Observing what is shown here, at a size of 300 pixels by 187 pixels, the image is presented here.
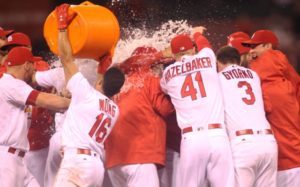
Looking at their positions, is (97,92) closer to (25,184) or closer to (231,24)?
(25,184)

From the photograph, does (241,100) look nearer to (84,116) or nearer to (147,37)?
(147,37)

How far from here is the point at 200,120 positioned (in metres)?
7.11

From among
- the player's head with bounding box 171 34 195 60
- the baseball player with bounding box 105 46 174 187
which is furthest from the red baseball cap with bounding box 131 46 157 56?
the player's head with bounding box 171 34 195 60

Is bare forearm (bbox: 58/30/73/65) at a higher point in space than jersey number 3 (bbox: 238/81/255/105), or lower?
higher

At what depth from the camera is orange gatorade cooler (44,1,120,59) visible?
688 centimetres

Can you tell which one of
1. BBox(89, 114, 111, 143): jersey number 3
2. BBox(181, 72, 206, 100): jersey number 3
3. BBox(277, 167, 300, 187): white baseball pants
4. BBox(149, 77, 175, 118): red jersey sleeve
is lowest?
BBox(277, 167, 300, 187): white baseball pants

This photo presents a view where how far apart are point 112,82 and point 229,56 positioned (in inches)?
50.5

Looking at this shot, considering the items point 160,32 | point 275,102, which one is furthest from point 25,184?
point 275,102

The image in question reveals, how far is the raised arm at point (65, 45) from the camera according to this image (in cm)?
665

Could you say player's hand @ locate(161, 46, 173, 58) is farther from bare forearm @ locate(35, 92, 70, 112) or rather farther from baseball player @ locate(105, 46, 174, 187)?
bare forearm @ locate(35, 92, 70, 112)

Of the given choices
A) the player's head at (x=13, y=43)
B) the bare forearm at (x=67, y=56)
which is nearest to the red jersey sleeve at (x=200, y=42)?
the bare forearm at (x=67, y=56)

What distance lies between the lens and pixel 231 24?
40.0 feet

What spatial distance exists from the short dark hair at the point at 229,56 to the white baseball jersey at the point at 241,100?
3.1 inches

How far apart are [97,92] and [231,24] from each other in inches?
232
